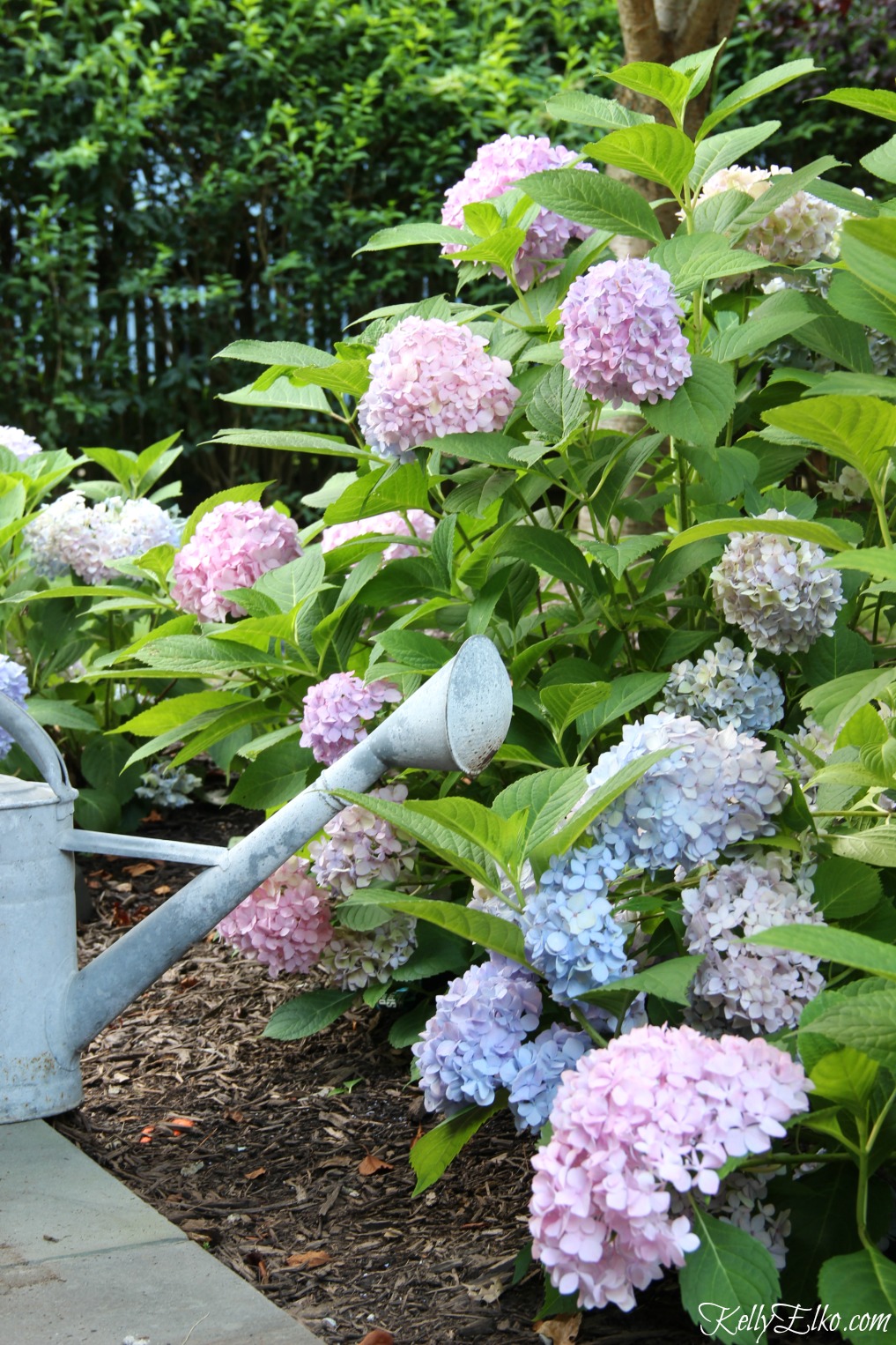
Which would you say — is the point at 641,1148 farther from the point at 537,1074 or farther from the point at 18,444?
the point at 18,444

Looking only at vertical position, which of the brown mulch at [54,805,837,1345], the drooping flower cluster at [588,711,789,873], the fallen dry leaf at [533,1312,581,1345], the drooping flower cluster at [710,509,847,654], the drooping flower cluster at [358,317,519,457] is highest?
the drooping flower cluster at [358,317,519,457]

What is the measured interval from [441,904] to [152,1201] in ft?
2.05

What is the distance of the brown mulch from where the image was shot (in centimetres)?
130

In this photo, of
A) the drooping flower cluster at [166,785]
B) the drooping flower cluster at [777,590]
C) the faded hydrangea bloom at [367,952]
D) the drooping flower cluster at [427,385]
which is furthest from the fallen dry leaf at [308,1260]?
the drooping flower cluster at [166,785]

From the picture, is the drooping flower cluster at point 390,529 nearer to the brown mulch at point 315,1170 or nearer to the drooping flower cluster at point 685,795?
the brown mulch at point 315,1170

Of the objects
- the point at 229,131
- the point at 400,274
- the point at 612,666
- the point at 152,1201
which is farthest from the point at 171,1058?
the point at 229,131

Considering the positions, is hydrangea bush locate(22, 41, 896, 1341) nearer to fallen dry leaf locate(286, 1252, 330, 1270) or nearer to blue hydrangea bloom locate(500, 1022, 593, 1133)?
blue hydrangea bloom locate(500, 1022, 593, 1133)

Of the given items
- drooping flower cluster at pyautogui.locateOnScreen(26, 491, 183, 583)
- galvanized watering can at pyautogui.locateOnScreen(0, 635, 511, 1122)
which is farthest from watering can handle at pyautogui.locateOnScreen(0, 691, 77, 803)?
drooping flower cluster at pyautogui.locateOnScreen(26, 491, 183, 583)

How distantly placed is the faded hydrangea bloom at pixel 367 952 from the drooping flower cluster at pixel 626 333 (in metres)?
0.74

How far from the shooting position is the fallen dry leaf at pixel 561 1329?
1214mm

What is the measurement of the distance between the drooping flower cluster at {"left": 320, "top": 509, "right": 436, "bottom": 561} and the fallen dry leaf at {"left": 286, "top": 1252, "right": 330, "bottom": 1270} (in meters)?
1.06

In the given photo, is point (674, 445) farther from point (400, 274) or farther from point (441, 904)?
point (400, 274)

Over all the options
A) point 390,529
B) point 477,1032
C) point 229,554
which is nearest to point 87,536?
point 229,554

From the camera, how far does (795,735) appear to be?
5.55ft
